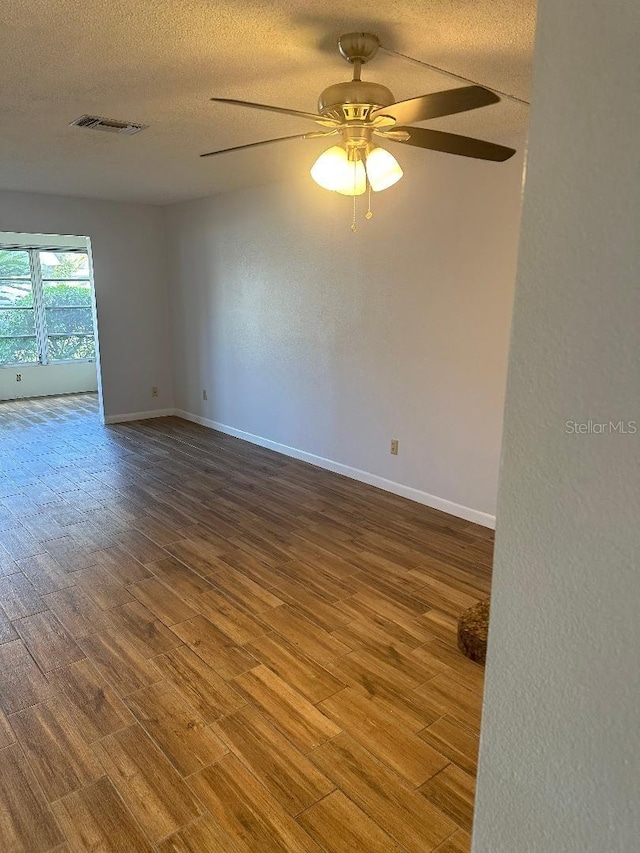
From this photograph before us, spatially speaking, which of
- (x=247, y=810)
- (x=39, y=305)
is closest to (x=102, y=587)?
(x=247, y=810)

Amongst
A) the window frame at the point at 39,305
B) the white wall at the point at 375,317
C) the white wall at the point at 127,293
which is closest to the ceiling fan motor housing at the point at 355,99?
the white wall at the point at 375,317

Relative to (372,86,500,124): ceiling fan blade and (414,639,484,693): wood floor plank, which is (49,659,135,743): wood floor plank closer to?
(414,639,484,693): wood floor plank

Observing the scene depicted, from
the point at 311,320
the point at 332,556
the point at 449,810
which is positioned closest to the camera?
the point at 449,810

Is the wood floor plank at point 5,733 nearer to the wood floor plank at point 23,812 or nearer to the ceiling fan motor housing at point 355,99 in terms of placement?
the wood floor plank at point 23,812

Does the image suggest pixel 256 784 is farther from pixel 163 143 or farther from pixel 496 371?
pixel 163 143

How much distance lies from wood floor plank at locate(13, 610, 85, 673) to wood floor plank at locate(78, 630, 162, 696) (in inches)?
2.2

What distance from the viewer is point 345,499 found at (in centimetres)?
426

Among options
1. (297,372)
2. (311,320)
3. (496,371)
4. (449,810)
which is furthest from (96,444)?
(449,810)

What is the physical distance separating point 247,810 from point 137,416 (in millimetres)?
5610

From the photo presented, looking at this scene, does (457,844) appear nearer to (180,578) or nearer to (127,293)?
(180,578)

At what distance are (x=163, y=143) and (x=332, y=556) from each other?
9.11 feet

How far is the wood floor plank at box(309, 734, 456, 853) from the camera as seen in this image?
64.3 inches

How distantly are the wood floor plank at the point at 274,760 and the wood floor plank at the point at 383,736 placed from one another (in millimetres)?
212

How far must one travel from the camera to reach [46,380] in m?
8.58
